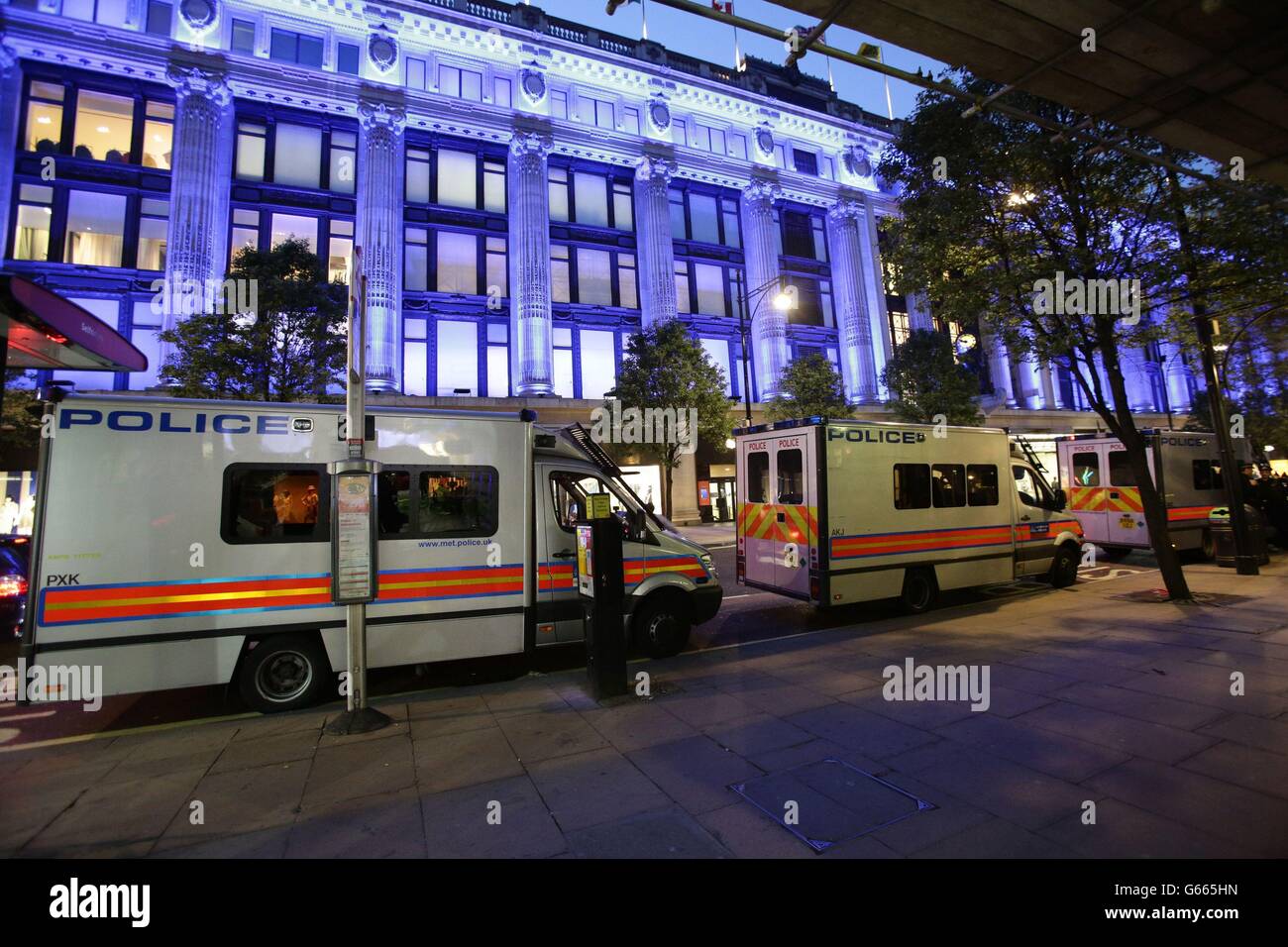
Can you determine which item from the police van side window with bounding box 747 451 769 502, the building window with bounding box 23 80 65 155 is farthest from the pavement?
the building window with bounding box 23 80 65 155

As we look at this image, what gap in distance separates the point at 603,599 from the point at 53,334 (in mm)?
4914

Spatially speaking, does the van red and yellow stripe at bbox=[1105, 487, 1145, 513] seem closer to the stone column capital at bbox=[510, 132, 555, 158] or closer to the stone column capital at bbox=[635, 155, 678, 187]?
the stone column capital at bbox=[635, 155, 678, 187]

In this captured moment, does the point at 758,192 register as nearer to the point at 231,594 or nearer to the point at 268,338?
the point at 268,338

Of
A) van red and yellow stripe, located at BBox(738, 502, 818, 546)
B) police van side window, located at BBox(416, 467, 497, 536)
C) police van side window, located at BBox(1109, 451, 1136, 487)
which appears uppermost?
police van side window, located at BBox(1109, 451, 1136, 487)

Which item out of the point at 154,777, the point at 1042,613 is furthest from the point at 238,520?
the point at 1042,613

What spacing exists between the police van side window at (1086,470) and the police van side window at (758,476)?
11311 mm

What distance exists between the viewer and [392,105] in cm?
2511

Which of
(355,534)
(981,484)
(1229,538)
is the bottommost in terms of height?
(1229,538)

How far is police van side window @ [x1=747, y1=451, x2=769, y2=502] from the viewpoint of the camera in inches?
391

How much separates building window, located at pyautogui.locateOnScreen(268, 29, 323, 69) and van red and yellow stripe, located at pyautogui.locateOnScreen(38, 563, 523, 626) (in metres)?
28.0

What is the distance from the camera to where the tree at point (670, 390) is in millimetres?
21250

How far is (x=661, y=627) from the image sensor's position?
24.6 ft

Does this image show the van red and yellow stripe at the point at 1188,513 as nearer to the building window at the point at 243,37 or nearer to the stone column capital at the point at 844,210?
the stone column capital at the point at 844,210

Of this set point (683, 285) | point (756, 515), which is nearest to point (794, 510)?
point (756, 515)
